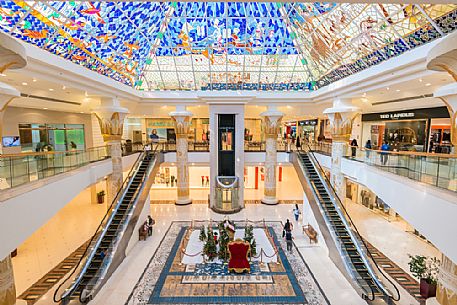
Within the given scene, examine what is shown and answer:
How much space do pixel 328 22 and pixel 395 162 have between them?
21.9ft

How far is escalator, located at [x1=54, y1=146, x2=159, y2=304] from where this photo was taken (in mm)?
8453

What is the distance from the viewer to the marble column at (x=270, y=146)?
18344 mm

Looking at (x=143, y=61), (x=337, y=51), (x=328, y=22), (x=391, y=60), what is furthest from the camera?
(x=143, y=61)

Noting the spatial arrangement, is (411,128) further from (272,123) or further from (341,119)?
(272,123)

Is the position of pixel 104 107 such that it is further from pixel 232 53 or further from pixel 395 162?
pixel 395 162

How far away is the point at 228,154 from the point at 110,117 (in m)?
7.71

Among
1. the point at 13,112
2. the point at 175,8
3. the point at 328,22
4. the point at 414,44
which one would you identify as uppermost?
the point at 175,8

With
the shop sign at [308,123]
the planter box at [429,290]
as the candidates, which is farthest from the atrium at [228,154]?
the shop sign at [308,123]

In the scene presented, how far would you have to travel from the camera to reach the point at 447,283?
7.27m

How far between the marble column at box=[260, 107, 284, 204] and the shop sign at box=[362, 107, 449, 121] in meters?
5.87

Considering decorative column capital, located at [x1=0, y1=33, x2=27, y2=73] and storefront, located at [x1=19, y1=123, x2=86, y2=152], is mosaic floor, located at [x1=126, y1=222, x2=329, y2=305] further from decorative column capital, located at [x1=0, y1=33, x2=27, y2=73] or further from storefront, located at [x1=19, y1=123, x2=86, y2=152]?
storefront, located at [x1=19, y1=123, x2=86, y2=152]

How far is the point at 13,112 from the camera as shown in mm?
13477

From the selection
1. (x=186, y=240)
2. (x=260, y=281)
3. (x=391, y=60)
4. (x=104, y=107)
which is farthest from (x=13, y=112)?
(x=391, y=60)

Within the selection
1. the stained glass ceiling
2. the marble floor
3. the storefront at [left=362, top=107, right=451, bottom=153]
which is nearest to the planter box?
the marble floor
